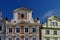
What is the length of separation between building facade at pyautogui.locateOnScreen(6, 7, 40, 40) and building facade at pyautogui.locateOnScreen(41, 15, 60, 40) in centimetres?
142

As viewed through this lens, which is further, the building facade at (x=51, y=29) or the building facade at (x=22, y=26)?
the building facade at (x=51, y=29)

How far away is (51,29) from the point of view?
3947 centimetres

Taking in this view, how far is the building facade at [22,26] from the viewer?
3859cm

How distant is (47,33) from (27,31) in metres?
3.99

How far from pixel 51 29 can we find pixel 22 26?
584cm

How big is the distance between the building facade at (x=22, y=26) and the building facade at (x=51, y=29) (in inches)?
55.7

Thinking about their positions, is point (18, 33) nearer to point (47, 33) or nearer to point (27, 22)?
point (27, 22)

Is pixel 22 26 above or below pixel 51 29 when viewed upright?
above

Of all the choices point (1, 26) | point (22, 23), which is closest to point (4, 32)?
point (1, 26)

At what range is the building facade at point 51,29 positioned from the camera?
128 ft

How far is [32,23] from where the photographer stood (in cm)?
3916

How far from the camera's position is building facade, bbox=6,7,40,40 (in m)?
38.6

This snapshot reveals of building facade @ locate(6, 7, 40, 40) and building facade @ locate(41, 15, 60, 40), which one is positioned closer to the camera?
building facade @ locate(6, 7, 40, 40)

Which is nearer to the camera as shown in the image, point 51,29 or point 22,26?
point 22,26
